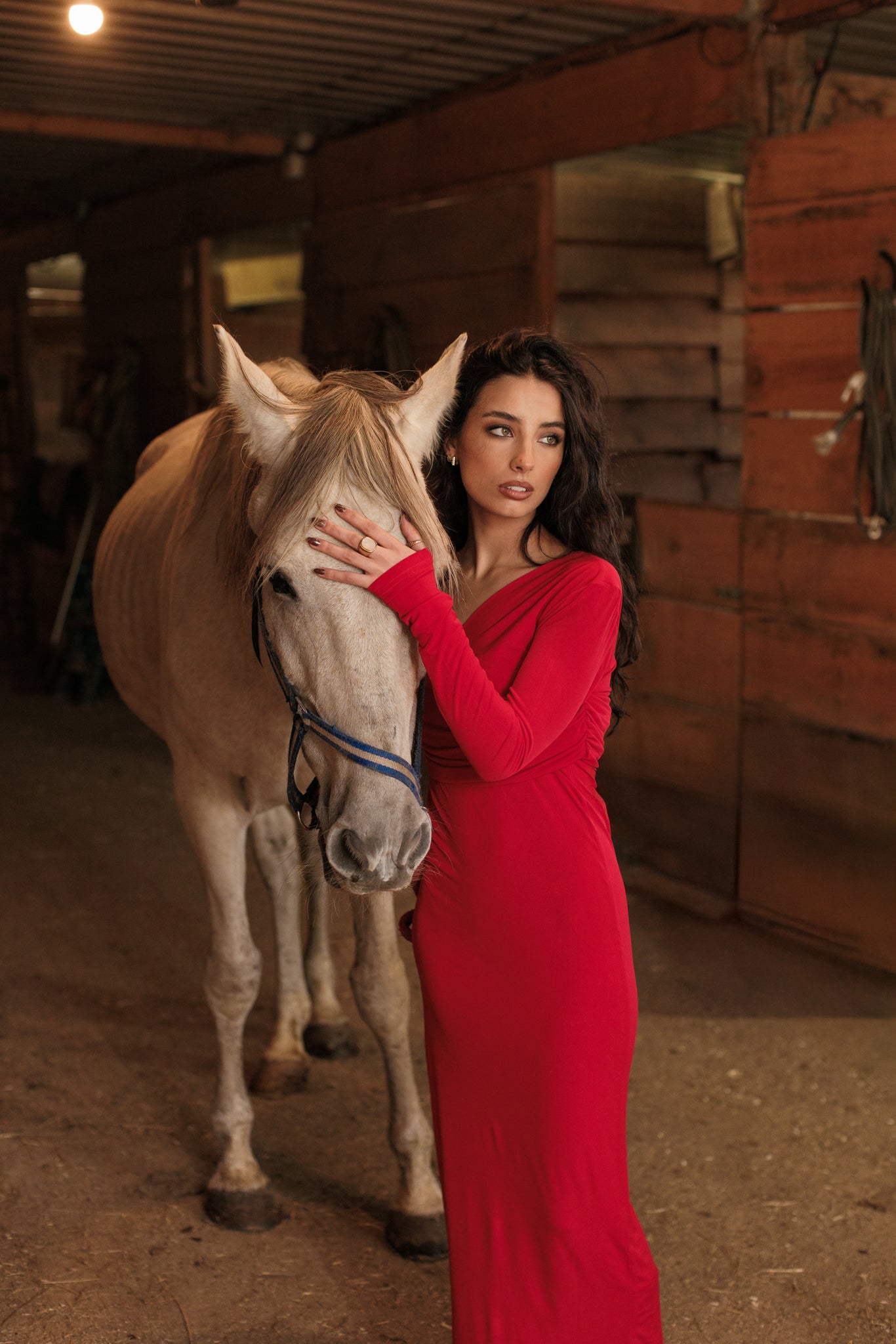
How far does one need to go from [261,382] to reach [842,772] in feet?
7.82

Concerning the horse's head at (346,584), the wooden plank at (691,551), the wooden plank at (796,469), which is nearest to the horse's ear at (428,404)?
the horse's head at (346,584)

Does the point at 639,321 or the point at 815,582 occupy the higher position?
the point at 639,321

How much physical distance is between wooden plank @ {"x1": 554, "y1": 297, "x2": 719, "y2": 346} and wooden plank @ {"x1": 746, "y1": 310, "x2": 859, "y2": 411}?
123 cm

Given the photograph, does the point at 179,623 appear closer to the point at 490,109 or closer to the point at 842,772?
the point at 842,772

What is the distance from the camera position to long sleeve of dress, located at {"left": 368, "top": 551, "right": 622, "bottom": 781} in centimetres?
158

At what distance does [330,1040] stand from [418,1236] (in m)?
0.84

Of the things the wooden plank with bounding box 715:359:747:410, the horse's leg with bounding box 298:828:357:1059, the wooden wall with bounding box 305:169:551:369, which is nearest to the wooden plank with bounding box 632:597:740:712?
the wooden wall with bounding box 305:169:551:369

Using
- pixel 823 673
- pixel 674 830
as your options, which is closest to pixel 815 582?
pixel 823 673

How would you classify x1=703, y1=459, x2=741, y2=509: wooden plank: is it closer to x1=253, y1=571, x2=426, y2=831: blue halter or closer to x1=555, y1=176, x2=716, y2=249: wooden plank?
x1=555, y1=176, x2=716, y2=249: wooden plank

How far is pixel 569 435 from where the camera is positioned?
5.89ft

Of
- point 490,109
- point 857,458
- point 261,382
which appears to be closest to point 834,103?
point 857,458

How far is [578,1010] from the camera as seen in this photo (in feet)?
5.60

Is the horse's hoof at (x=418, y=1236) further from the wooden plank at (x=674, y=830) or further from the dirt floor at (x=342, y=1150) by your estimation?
the wooden plank at (x=674, y=830)

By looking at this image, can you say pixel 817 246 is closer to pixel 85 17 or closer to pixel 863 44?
pixel 863 44
